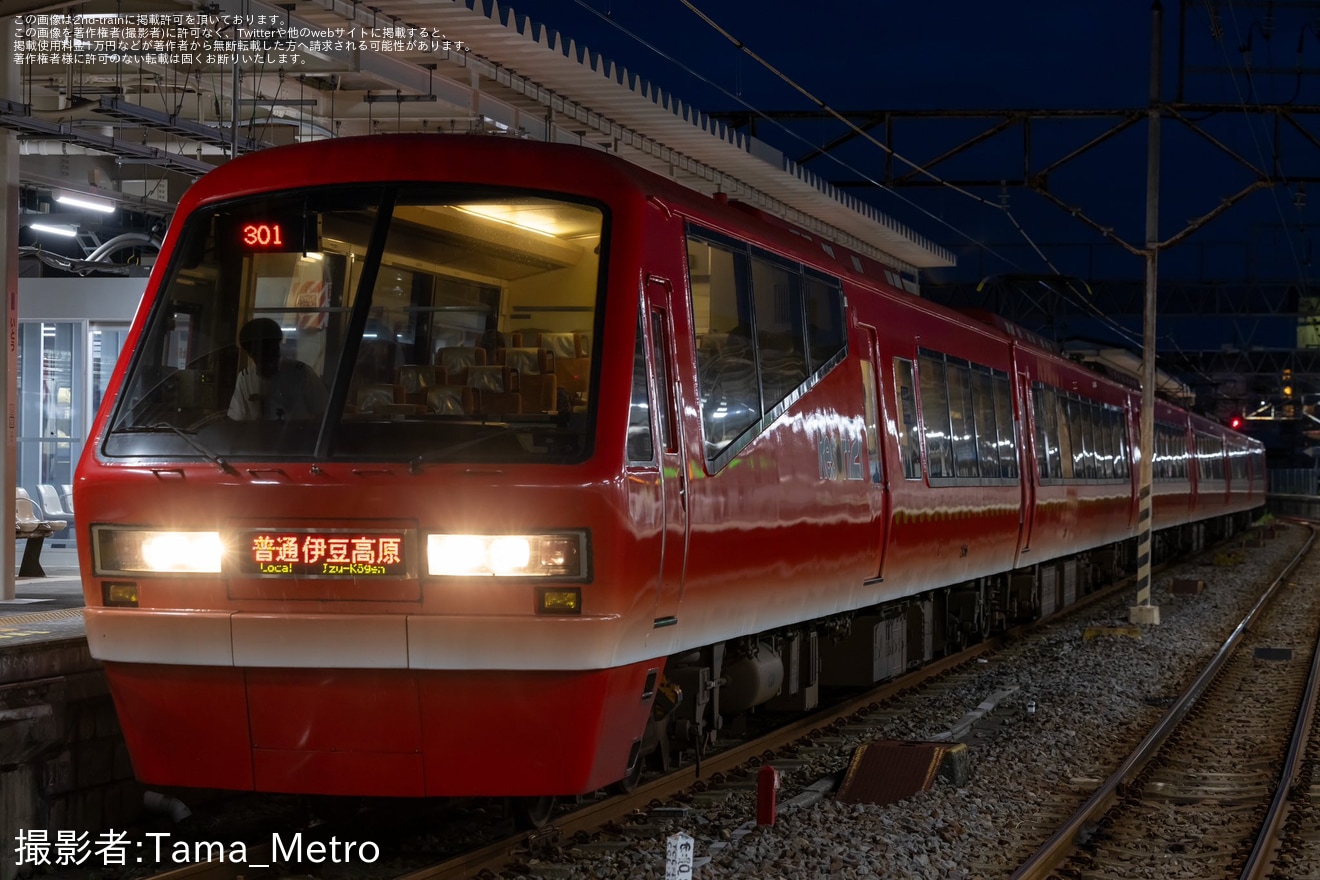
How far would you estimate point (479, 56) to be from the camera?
1330 centimetres

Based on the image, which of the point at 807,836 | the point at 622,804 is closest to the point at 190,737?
the point at 622,804

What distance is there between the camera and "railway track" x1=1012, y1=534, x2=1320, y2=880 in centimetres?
745

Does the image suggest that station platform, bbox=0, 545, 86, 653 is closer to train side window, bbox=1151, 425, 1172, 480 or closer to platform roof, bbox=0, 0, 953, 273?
platform roof, bbox=0, 0, 953, 273

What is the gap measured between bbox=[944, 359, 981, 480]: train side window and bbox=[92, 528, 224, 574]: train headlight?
284 inches

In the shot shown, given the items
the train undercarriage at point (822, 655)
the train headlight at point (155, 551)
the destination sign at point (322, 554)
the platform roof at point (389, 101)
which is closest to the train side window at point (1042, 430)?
the train undercarriage at point (822, 655)

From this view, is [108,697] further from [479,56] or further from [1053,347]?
[1053,347]

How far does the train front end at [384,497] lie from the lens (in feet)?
20.0

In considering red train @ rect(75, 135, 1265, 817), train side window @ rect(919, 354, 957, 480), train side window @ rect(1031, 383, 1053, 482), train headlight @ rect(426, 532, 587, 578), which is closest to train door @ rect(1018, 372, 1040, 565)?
train side window @ rect(1031, 383, 1053, 482)

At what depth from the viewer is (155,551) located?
6328 mm

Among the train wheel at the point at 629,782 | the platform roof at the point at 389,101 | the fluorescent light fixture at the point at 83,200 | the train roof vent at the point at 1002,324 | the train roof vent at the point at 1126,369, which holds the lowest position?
the train wheel at the point at 629,782

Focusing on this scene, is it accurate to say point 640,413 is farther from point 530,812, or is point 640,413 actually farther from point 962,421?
point 962,421

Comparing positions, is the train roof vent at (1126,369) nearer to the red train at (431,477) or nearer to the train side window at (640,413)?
the red train at (431,477)

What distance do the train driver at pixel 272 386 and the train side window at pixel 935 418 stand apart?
233 inches

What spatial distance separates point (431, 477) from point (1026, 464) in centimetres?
1006
